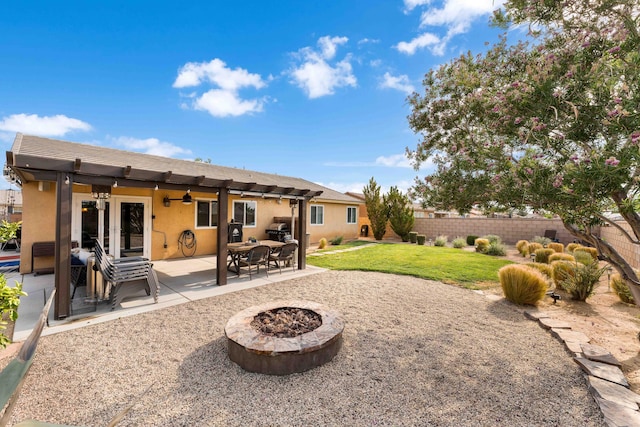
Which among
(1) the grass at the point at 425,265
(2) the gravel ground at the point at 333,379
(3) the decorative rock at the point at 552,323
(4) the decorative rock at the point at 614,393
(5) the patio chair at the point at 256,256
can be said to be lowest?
(2) the gravel ground at the point at 333,379

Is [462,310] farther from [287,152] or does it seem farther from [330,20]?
[287,152]

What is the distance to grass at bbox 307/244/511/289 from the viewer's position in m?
8.15

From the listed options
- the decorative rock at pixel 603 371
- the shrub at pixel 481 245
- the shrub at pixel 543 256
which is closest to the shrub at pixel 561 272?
the shrub at pixel 543 256

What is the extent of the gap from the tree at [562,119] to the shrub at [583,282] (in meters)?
2.40

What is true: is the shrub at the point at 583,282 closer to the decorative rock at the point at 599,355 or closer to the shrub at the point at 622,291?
the shrub at the point at 622,291

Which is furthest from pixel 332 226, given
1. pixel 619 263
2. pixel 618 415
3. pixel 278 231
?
pixel 618 415

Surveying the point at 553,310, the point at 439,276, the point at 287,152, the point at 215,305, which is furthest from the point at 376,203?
the point at 215,305

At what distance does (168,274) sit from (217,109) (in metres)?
11.8

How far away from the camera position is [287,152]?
21234mm

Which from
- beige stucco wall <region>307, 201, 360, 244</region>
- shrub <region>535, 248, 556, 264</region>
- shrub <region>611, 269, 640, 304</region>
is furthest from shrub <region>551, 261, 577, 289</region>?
beige stucco wall <region>307, 201, 360, 244</region>

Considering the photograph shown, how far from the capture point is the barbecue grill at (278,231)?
12477mm

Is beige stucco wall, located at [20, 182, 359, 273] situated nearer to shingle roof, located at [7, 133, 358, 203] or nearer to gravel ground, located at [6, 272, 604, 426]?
shingle roof, located at [7, 133, 358, 203]

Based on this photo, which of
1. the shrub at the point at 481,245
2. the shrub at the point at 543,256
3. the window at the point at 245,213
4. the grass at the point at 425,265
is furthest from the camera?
the shrub at the point at 481,245

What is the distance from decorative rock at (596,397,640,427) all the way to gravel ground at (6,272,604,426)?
0.08m
